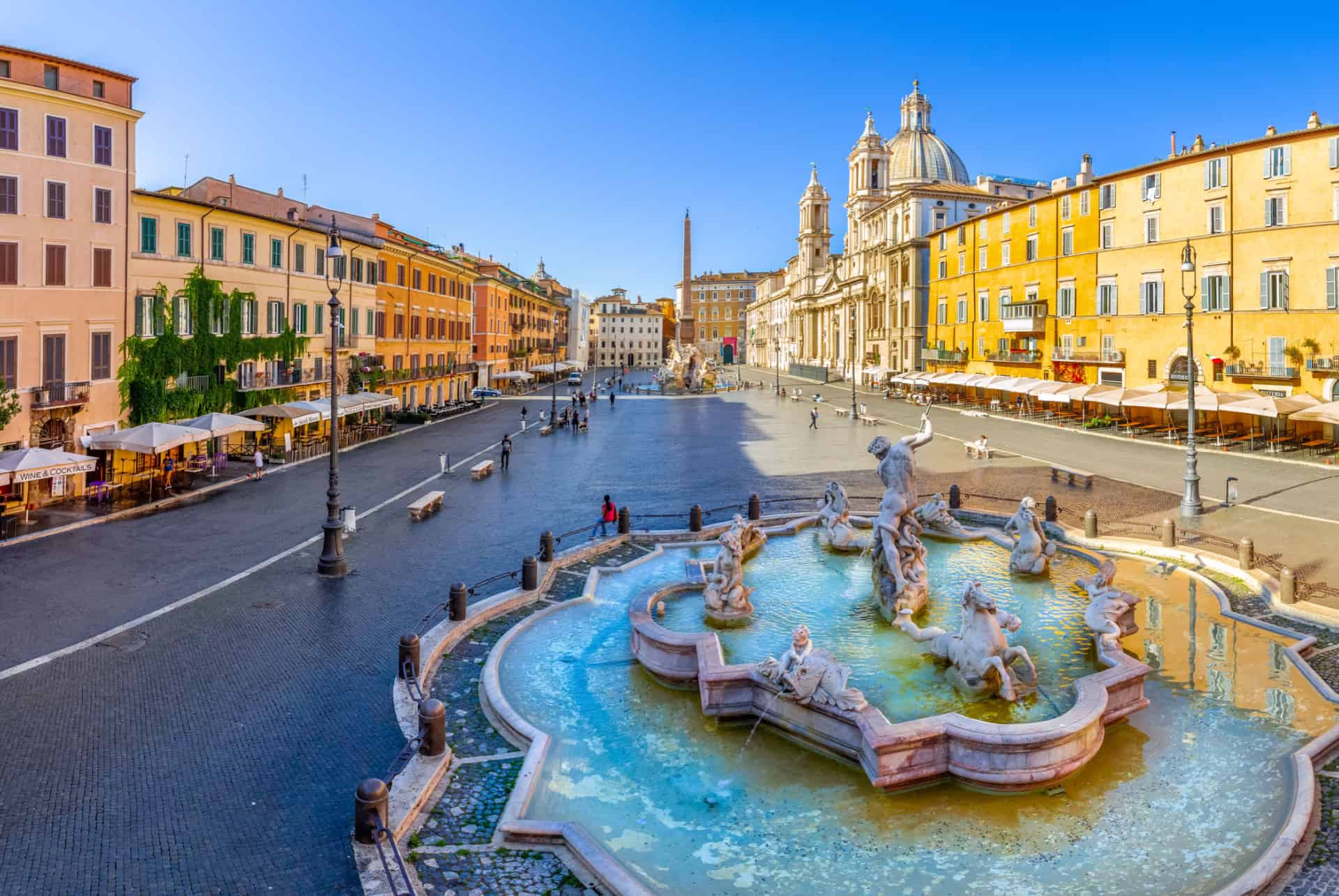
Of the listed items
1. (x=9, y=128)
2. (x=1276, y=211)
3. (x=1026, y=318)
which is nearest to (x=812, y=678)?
(x=9, y=128)

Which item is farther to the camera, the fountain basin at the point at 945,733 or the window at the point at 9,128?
the window at the point at 9,128

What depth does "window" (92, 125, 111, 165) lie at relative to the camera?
82.7ft

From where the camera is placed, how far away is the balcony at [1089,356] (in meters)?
44.4

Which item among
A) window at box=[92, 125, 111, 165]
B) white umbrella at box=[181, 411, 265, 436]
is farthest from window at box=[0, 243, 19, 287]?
white umbrella at box=[181, 411, 265, 436]

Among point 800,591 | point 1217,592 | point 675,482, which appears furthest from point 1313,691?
point 675,482

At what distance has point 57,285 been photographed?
24297mm

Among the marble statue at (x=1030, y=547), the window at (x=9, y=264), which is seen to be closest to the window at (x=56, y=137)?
the window at (x=9, y=264)

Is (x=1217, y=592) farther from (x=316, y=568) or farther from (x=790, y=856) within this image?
(x=316, y=568)

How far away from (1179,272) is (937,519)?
30317mm

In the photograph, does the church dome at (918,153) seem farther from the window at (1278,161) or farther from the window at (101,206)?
the window at (101,206)

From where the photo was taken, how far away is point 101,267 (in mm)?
25719

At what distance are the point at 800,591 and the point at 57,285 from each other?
75.5ft

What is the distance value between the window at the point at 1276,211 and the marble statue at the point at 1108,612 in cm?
3149

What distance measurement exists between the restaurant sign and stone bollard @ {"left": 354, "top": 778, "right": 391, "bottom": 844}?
1774 cm
